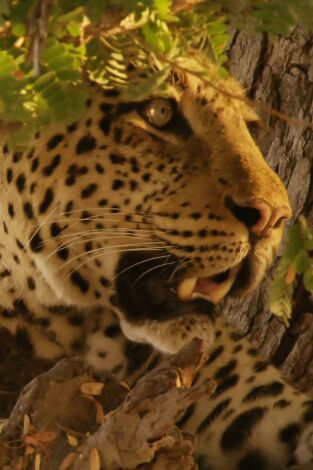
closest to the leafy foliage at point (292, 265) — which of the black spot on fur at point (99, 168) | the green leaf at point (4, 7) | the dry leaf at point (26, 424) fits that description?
Answer: the dry leaf at point (26, 424)

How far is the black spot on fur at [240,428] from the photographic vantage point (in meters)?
4.07

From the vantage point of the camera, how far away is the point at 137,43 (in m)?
2.89

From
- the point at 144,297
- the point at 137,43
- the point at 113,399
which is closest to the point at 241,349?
the point at 144,297

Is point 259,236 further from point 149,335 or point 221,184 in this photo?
point 149,335

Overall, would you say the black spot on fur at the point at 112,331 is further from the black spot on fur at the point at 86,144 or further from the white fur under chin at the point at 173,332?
the black spot on fur at the point at 86,144

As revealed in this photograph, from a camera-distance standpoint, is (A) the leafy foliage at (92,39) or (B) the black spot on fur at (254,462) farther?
(B) the black spot on fur at (254,462)

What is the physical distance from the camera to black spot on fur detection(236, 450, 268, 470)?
13.1ft

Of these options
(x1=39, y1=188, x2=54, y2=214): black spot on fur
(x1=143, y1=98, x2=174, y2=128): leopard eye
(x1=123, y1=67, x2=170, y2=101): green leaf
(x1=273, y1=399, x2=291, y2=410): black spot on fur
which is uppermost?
(x1=123, y1=67, x2=170, y2=101): green leaf

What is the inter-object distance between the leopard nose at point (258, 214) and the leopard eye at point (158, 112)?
1.32ft

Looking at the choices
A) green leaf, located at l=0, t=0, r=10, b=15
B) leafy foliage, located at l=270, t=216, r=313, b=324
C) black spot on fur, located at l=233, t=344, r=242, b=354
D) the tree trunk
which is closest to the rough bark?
leafy foliage, located at l=270, t=216, r=313, b=324

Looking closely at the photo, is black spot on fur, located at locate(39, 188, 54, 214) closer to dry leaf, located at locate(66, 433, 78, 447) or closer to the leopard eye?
the leopard eye

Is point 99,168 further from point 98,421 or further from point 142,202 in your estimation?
point 98,421

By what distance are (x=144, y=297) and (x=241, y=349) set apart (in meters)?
0.59

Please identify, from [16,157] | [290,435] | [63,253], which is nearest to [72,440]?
[63,253]
